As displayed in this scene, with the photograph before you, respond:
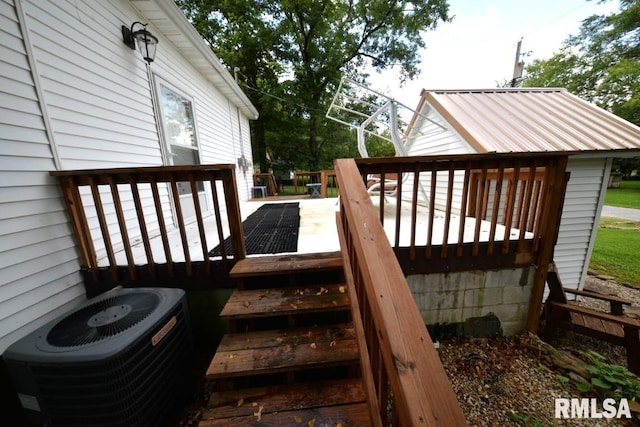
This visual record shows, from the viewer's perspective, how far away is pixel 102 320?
4.59ft

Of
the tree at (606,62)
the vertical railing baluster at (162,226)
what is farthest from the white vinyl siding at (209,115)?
the tree at (606,62)

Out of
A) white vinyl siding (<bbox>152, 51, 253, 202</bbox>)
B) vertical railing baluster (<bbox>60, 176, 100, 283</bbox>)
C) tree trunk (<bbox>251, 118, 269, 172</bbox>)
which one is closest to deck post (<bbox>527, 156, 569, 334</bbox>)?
vertical railing baluster (<bbox>60, 176, 100, 283</bbox>)

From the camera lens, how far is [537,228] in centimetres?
234

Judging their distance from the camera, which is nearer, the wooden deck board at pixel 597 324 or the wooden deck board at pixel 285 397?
the wooden deck board at pixel 285 397

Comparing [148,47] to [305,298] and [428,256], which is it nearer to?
[305,298]

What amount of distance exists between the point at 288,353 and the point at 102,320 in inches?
44.6

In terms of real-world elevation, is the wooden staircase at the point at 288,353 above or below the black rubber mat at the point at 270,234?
below

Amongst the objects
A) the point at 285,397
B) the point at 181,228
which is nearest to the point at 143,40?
the point at 181,228

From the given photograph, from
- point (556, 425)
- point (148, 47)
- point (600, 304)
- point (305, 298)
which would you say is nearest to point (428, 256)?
point (305, 298)

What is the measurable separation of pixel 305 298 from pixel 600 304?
620cm

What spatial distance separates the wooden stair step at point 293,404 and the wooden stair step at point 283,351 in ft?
0.44

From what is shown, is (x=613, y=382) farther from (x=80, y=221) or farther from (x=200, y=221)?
(x=80, y=221)

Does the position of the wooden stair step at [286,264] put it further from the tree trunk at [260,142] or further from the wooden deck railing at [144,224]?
the tree trunk at [260,142]

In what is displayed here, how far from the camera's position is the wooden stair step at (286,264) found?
1.92m
